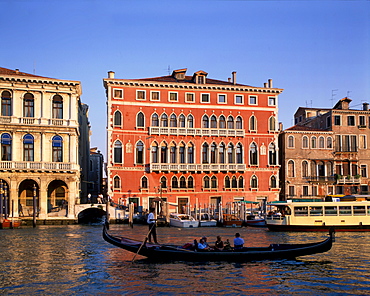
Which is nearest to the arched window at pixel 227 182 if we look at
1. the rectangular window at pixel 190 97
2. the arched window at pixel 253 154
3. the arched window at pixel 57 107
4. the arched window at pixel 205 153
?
the arched window at pixel 205 153

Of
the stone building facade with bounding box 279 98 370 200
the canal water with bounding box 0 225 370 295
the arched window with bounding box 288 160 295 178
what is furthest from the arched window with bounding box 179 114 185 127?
the canal water with bounding box 0 225 370 295

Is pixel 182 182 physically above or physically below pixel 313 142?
below

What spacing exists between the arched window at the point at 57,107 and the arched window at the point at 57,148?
1625mm

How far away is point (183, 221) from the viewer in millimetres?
31203

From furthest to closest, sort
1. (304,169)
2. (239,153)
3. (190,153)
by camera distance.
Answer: (304,169)
(239,153)
(190,153)

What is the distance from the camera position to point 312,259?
1675 centimetres

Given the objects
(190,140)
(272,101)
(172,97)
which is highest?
(172,97)

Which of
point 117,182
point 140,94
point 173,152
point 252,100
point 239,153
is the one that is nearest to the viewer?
point 117,182

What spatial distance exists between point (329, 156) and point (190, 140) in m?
12.5

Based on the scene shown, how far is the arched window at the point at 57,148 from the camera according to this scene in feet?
107

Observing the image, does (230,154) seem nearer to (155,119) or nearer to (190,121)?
(190,121)

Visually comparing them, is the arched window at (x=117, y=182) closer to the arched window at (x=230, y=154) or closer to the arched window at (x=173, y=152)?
the arched window at (x=173, y=152)

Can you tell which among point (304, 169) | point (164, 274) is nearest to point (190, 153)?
point (304, 169)

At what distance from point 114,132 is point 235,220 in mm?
11699
